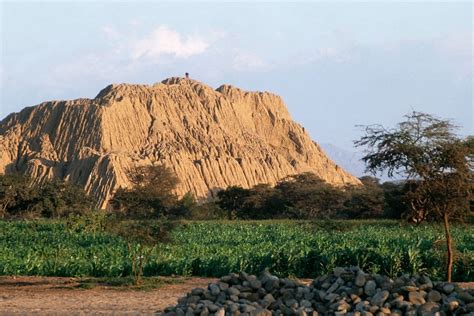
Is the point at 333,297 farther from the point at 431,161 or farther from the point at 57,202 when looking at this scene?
the point at 57,202

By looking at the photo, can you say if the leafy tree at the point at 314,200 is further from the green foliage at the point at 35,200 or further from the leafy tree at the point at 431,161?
the leafy tree at the point at 431,161

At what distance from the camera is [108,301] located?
15773 mm

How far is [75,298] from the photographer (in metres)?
16.6

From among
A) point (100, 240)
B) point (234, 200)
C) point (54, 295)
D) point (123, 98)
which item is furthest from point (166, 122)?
point (54, 295)

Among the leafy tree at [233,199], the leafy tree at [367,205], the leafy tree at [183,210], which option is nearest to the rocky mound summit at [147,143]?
the leafy tree at [233,199]

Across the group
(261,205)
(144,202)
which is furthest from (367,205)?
(144,202)

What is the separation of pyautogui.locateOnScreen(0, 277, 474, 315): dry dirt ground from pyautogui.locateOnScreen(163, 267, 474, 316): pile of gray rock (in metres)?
2.45

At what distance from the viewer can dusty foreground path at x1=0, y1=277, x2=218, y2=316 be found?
47.3 ft

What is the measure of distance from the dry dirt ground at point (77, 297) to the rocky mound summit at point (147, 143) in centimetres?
7266

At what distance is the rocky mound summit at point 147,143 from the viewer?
325 feet

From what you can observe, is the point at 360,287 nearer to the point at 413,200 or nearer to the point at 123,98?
the point at 413,200

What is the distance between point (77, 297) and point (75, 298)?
0.51ft

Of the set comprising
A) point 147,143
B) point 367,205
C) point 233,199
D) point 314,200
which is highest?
point 147,143

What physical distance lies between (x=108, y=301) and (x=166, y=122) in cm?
9730
